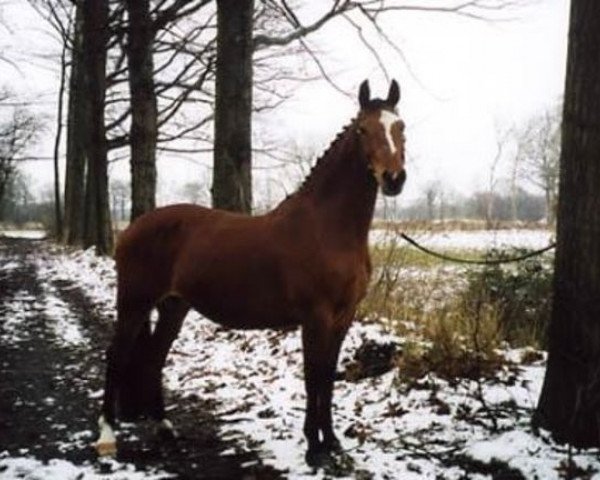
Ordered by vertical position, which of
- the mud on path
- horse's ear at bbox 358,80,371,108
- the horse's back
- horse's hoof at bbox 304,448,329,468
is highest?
horse's ear at bbox 358,80,371,108

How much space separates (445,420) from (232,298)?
1.78 meters

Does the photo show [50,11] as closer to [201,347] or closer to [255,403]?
[201,347]

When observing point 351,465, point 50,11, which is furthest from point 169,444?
point 50,11

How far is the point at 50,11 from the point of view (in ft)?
91.1

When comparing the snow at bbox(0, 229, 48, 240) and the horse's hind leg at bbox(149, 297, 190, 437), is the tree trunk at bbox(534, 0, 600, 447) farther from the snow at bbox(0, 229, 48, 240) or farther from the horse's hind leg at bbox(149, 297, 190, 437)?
the snow at bbox(0, 229, 48, 240)

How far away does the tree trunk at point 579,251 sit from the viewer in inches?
163

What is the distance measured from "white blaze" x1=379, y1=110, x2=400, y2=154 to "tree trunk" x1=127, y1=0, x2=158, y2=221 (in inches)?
378

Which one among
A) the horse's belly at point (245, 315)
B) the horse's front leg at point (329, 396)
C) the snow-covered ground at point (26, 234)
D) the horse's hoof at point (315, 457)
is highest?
the horse's belly at point (245, 315)

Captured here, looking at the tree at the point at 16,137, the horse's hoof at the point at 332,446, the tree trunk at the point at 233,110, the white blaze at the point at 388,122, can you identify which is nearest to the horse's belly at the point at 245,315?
the horse's hoof at the point at 332,446

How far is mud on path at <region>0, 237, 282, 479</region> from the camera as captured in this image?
183 inches

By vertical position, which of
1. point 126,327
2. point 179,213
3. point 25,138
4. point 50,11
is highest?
point 50,11

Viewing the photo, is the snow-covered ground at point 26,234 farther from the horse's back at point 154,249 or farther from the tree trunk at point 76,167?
the horse's back at point 154,249

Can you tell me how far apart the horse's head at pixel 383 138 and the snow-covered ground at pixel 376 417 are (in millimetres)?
1687

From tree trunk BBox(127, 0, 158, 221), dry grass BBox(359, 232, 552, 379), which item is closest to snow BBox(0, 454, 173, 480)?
dry grass BBox(359, 232, 552, 379)
